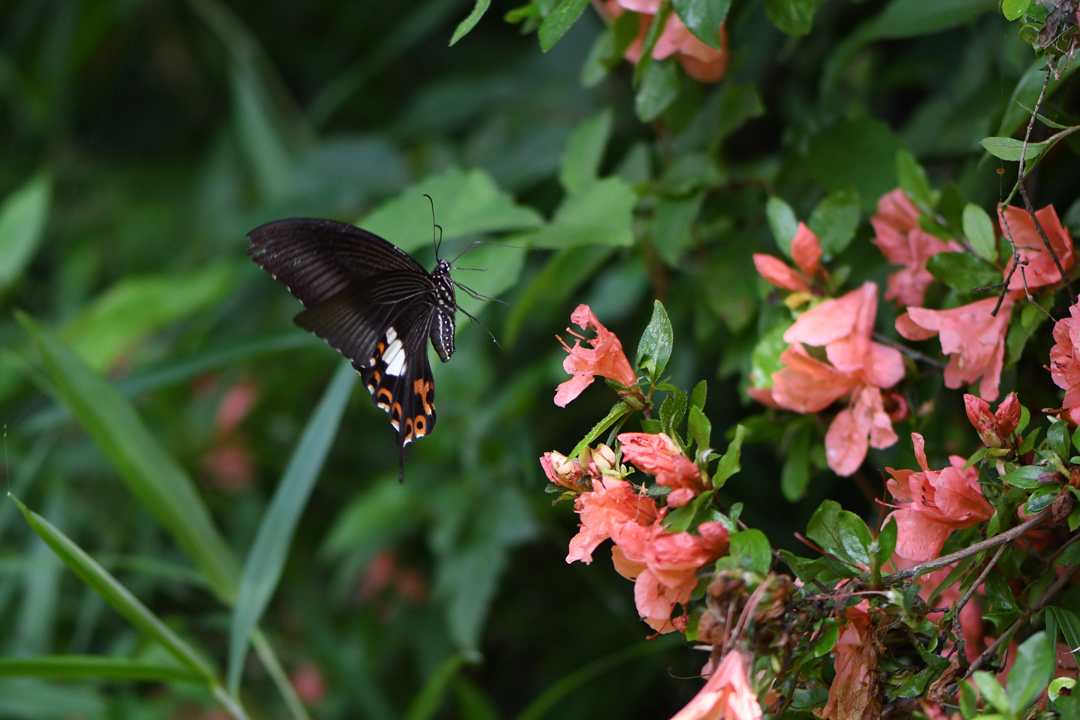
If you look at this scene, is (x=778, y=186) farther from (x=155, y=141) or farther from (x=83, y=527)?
(x=155, y=141)

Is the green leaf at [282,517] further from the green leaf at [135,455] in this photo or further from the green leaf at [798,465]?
the green leaf at [798,465]

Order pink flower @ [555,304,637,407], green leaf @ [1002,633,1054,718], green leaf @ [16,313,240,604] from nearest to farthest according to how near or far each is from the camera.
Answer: green leaf @ [1002,633,1054,718] → pink flower @ [555,304,637,407] → green leaf @ [16,313,240,604]

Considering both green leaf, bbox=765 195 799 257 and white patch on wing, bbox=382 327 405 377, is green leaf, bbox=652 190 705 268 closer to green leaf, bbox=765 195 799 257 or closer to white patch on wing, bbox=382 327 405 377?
green leaf, bbox=765 195 799 257

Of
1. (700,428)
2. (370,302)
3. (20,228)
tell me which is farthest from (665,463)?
(20,228)

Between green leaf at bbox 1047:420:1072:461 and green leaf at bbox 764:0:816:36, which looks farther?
green leaf at bbox 764:0:816:36

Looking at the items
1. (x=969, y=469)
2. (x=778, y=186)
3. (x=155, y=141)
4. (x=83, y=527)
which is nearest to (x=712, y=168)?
(x=778, y=186)

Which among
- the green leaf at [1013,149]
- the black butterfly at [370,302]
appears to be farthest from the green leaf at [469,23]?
the green leaf at [1013,149]

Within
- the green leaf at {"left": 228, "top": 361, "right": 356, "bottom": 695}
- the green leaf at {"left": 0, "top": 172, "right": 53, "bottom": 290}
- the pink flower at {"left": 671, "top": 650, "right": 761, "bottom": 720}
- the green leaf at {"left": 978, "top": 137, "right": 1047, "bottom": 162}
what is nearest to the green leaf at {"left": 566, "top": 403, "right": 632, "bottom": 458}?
the pink flower at {"left": 671, "top": 650, "right": 761, "bottom": 720}
